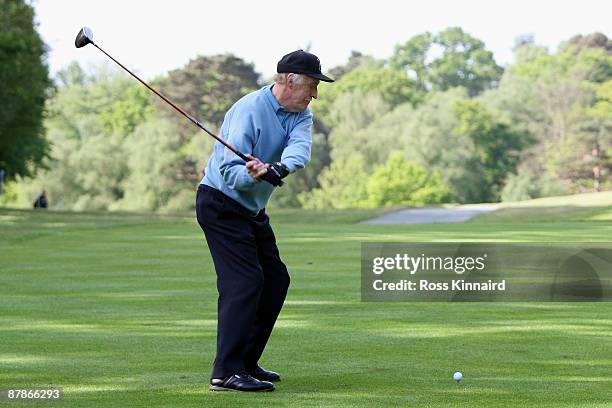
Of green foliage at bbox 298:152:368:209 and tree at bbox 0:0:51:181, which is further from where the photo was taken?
green foliage at bbox 298:152:368:209

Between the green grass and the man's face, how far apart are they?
1.71 meters

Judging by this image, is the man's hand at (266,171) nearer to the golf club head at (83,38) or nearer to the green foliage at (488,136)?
the golf club head at (83,38)

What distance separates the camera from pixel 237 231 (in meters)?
8.40

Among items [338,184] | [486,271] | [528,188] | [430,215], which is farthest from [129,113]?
[486,271]

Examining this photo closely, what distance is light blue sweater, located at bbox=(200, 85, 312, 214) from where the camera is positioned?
8.10 metres

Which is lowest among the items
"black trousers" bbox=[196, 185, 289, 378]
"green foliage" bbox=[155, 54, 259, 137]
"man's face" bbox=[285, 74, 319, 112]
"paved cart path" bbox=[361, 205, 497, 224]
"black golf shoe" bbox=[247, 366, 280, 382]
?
"paved cart path" bbox=[361, 205, 497, 224]

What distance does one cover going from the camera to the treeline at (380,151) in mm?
103875

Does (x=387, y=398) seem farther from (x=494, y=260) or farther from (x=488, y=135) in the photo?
(x=488, y=135)

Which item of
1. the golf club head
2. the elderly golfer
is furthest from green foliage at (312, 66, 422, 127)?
the elderly golfer

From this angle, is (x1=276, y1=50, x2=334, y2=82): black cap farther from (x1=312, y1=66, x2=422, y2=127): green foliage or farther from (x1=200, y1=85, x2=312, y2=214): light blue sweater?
(x1=312, y1=66, x2=422, y2=127): green foliage

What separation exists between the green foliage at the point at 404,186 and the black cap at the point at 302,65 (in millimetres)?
92539

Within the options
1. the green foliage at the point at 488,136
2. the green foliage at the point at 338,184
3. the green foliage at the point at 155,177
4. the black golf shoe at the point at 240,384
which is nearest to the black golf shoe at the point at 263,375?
the black golf shoe at the point at 240,384

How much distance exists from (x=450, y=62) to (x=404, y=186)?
61.9 m

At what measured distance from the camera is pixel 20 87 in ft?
178
